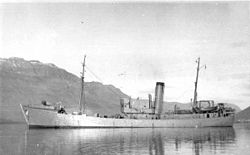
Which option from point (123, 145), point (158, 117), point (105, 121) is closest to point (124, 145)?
point (123, 145)

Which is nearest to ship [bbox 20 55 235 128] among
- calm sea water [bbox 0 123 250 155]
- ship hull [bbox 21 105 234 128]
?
ship hull [bbox 21 105 234 128]

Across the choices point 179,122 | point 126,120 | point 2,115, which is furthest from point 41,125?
point 2,115

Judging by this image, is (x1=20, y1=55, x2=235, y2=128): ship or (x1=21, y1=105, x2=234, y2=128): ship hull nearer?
(x1=21, y1=105, x2=234, y2=128): ship hull

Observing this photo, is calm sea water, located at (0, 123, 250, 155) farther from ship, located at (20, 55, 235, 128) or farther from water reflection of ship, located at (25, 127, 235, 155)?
ship, located at (20, 55, 235, 128)

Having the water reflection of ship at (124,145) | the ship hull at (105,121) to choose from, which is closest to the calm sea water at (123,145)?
the water reflection of ship at (124,145)

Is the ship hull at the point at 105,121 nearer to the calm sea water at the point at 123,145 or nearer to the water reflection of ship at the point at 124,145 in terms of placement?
the calm sea water at the point at 123,145

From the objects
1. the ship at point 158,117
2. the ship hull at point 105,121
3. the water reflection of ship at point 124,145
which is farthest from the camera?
the ship at point 158,117

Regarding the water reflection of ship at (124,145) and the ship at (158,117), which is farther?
the ship at (158,117)

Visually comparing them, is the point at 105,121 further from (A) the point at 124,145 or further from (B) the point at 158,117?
(A) the point at 124,145
